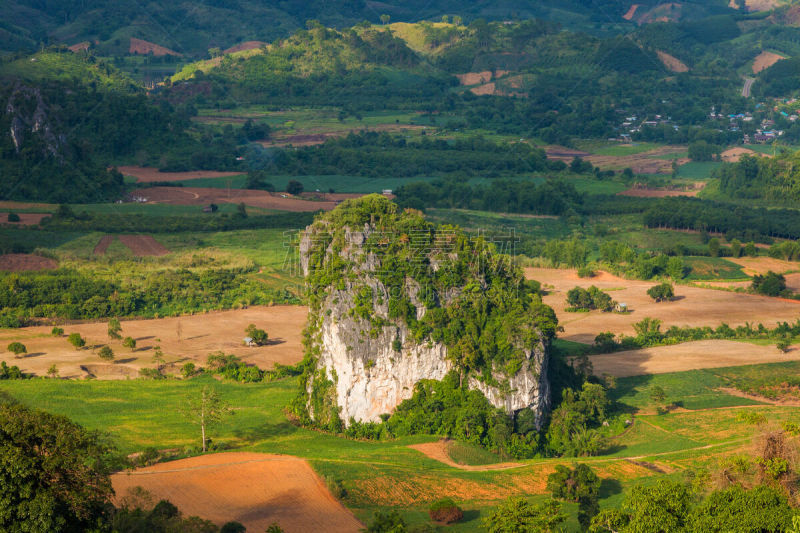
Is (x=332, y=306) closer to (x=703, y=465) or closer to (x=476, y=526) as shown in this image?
(x=476, y=526)

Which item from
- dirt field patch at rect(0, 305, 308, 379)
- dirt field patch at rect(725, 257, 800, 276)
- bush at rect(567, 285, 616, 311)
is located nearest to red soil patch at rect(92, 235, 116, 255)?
dirt field patch at rect(0, 305, 308, 379)

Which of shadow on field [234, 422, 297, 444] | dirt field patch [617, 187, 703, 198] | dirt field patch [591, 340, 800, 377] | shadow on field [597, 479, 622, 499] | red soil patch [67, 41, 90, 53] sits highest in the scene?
red soil patch [67, 41, 90, 53]

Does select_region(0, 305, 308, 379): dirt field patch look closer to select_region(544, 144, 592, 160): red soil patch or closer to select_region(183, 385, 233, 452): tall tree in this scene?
select_region(183, 385, 233, 452): tall tree

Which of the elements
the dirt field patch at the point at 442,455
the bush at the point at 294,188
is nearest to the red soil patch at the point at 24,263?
the bush at the point at 294,188

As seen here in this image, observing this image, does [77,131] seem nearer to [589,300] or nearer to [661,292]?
[589,300]

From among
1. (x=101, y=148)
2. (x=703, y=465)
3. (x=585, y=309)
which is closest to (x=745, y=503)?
(x=703, y=465)

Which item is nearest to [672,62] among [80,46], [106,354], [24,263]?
[80,46]
